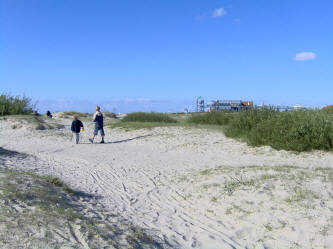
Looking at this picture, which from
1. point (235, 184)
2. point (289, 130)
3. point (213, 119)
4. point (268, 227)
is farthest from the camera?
point (213, 119)

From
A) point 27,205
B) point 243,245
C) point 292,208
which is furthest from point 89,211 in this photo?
point 292,208

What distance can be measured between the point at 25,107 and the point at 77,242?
2912cm

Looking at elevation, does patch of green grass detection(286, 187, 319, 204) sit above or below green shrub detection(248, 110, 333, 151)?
below

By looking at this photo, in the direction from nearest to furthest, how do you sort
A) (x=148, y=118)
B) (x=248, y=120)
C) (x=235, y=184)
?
(x=235, y=184) → (x=248, y=120) → (x=148, y=118)

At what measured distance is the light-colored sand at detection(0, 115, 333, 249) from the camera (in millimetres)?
4875

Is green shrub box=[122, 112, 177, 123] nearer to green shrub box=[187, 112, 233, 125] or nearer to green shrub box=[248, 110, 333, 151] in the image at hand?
green shrub box=[187, 112, 233, 125]

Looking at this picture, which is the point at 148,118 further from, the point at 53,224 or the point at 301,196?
the point at 53,224

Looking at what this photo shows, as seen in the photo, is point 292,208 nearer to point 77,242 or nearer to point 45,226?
point 77,242

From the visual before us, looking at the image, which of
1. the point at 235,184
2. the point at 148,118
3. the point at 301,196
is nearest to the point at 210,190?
the point at 235,184

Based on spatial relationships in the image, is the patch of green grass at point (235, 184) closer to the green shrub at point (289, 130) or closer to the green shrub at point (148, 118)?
the green shrub at point (289, 130)

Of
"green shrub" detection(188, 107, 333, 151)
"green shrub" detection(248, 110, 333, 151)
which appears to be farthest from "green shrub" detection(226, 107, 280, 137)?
"green shrub" detection(248, 110, 333, 151)

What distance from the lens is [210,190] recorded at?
22.6ft

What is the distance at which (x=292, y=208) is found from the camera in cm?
543

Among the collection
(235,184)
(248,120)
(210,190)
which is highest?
(248,120)
